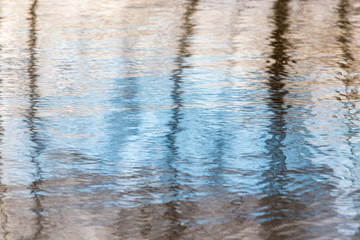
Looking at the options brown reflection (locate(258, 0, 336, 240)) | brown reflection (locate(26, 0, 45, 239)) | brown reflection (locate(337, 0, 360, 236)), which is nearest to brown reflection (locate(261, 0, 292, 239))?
brown reflection (locate(258, 0, 336, 240))

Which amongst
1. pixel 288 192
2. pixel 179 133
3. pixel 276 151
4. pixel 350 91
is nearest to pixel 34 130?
pixel 179 133

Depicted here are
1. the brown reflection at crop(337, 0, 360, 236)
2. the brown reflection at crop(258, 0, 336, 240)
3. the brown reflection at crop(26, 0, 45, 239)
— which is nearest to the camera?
the brown reflection at crop(258, 0, 336, 240)

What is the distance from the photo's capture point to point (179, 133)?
3.55m

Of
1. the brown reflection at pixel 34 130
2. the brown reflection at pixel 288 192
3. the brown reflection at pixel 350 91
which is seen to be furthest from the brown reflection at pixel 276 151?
the brown reflection at pixel 34 130

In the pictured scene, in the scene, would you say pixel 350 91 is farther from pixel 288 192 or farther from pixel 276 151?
pixel 288 192

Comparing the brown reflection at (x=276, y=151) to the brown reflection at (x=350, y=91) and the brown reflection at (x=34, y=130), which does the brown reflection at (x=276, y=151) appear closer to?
the brown reflection at (x=350, y=91)

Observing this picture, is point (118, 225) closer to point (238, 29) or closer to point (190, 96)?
point (190, 96)

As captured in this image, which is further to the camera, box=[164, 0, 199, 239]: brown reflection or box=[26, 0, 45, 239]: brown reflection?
box=[26, 0, 45, 239]: brown reflection

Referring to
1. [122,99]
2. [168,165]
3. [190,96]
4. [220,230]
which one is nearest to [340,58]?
[190,96]

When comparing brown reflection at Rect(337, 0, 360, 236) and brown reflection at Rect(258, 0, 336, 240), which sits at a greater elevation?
brown reflection at Rect(258, 0, 336, 240)

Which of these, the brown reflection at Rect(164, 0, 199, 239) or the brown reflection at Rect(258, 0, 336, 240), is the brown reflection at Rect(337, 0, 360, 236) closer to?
the brown reflection at Rect(258, 0, 336, 240)

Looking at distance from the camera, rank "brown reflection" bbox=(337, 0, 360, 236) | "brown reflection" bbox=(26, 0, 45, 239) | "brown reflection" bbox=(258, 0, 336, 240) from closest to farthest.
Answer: "brown reflection" bbox=(258, 0, 336, 240) < "brown reflection" bbox=(26, 0, 45, 239) < "brown reflection" bbox=(337, 0, 360, 236)

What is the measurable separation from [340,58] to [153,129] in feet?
8.64

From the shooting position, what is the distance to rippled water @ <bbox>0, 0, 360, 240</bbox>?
244cm
